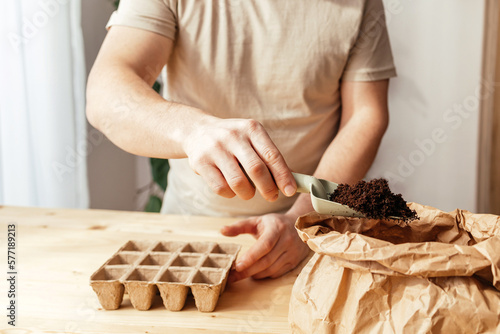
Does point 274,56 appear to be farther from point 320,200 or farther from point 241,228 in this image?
point 320,200

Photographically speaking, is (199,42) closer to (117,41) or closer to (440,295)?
(117,41)

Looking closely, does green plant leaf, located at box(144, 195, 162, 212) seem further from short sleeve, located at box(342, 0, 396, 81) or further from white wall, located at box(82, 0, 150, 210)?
short sleeve, located at box(342, 0, 396, 81)

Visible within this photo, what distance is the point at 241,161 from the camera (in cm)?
74

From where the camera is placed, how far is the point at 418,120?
97.8 inches

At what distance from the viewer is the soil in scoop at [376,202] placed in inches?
27.9

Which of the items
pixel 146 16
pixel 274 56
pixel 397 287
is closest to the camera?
pixel 397 287

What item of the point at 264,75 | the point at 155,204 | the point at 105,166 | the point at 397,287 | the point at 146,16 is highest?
the point at 146,16

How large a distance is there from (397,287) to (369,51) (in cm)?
93

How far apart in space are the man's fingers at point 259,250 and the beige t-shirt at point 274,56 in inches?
17.1

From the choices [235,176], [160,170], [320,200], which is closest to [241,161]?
[235,176]

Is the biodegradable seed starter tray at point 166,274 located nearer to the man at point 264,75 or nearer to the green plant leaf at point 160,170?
the man at point 264,75

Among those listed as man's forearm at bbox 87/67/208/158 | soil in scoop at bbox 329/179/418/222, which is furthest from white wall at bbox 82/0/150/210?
soil in scoop at bbox 329/179/418/222

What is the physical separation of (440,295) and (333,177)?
0.68 m

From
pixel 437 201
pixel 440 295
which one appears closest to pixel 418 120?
pixel 437 201
